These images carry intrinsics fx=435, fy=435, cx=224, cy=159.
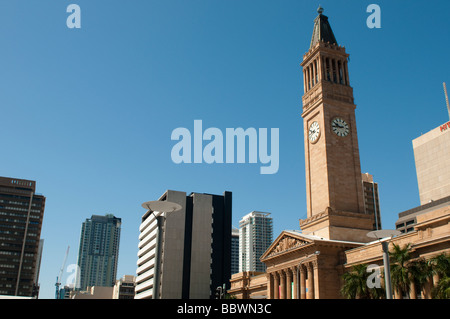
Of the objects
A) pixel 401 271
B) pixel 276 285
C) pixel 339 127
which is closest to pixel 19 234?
pixel 276 285

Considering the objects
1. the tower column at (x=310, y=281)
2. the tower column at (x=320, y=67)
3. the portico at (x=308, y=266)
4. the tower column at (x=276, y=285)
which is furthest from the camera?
the tower column at (x=320, y=67)

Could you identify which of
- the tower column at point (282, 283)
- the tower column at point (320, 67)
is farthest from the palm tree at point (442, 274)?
the tower column at point (320, 67)

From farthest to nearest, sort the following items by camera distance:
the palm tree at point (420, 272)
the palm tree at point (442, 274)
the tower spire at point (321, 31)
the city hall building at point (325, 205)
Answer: the tower spire at point (321, 31), the city hall building at point (325, 205), the palm tree at point (420, 272), the palm tree at point (442, 274)

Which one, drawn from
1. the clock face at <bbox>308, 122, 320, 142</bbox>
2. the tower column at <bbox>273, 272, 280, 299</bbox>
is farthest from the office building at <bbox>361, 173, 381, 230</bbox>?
the tower column at <bbox>273, 272, 280, 299</bbox>

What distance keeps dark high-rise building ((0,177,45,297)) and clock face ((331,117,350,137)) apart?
122214 mm

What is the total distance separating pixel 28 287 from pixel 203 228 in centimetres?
6836

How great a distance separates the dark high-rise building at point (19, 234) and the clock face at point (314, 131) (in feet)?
387

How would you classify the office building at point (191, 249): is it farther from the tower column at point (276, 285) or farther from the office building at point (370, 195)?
the office building at point (370, 195)

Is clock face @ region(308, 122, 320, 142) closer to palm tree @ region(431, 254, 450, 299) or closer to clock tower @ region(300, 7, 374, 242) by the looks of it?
clock tower @ region(300, 7, 374, 242)

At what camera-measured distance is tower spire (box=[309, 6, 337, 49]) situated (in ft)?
238

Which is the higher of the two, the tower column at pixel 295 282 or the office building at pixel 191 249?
the office building at pixel 191 249

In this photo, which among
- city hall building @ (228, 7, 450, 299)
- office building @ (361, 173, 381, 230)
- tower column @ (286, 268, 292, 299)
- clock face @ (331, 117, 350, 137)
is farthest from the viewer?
office building @ (361, 173, 381, 230)

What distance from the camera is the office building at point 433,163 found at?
124 metres
